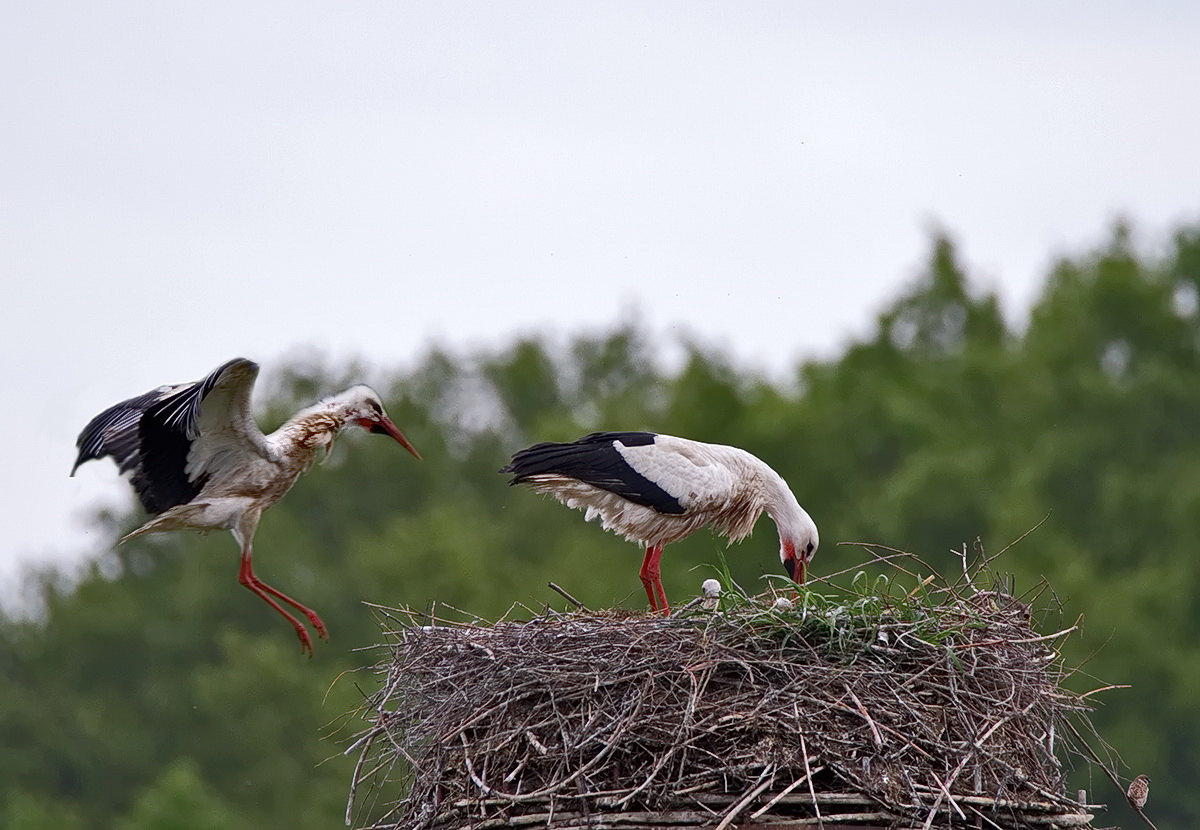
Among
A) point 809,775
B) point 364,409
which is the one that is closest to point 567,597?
point 809,775

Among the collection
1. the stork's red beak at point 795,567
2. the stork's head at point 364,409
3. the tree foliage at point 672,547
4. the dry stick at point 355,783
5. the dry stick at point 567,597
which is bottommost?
the tree foliage at point 672,547

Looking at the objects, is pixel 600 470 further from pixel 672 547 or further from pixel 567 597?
pixel 672 547

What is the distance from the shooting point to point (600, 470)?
10.2 m

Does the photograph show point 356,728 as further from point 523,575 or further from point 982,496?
point 982,496

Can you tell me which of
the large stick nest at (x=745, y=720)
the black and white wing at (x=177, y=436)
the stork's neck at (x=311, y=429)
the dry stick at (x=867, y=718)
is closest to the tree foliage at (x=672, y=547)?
the stork's neck at (x=311, y=429)

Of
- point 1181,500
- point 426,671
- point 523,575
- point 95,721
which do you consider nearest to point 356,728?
point 523,575

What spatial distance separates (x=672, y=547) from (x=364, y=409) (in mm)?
14200

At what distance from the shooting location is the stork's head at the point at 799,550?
10625 mm

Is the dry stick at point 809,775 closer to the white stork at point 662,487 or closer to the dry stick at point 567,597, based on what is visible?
the dry stick at point 567,597

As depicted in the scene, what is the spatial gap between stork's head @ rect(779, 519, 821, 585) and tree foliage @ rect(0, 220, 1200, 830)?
37.3ft

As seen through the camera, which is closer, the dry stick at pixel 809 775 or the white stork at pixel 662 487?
the dry stick at pixel 809 775

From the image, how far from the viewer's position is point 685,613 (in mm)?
8180

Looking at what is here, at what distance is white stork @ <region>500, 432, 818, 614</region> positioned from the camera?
10.2 m

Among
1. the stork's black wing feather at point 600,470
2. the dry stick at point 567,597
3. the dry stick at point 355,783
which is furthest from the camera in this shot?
the stork's black wing feather at point 600,470
